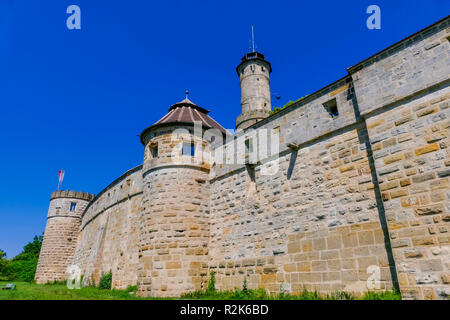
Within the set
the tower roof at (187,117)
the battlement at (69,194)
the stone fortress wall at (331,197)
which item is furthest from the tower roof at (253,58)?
the battlement at (69,194)

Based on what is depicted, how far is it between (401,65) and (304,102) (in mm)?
3401

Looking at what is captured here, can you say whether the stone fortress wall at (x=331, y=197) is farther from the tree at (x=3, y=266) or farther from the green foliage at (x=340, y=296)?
the tree at (x=3, y=266)

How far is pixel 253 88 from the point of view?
83.8ft

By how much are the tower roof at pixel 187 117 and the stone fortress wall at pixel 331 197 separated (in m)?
0.88

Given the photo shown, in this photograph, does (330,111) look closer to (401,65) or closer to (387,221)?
(401,65)

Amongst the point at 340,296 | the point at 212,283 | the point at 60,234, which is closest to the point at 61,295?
the point at 212,283

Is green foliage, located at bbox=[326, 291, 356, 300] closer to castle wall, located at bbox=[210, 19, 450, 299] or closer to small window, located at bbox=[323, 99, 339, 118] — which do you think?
castle wall, located at bbox=[210, 19, 450, 299]

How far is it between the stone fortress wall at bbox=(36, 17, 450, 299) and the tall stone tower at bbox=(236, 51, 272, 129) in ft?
35.2

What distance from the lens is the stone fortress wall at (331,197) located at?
275 inches

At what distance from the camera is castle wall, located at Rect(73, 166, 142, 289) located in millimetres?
16828

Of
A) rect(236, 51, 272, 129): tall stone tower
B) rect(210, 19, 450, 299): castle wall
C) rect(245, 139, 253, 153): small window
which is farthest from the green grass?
rect(236, 51, 272, 129): tall stone tower

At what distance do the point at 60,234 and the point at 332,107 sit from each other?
30.8 m

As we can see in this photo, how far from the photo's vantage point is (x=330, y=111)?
403 inches
